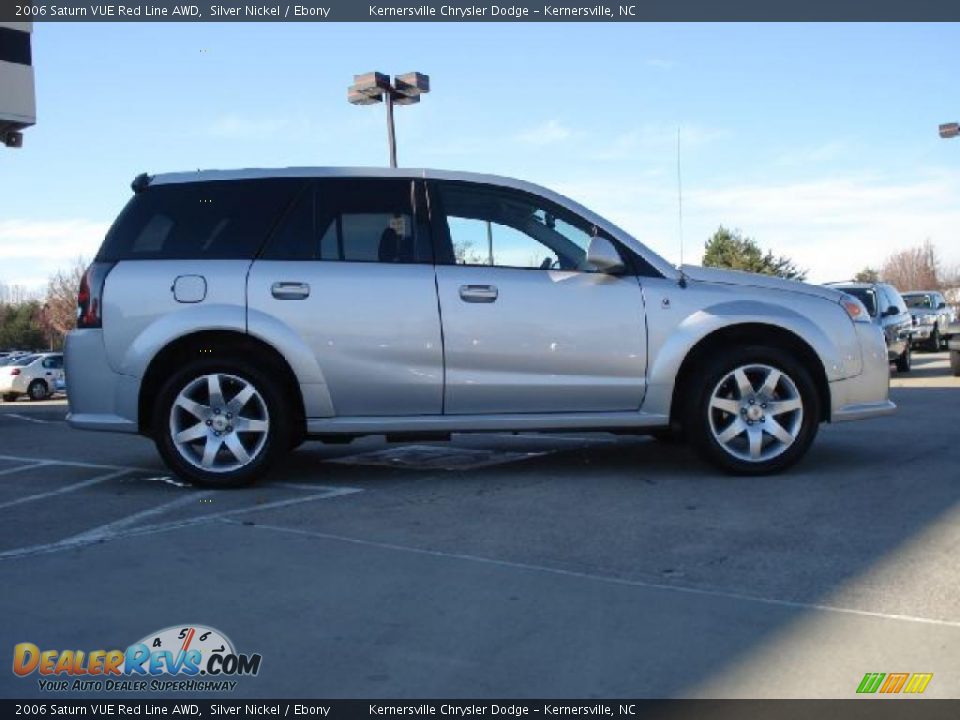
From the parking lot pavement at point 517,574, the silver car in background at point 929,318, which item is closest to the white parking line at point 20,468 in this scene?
the parking lot pavement at point 517,574

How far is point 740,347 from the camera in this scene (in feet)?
20.5

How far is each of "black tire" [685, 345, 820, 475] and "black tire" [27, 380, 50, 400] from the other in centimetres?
3236

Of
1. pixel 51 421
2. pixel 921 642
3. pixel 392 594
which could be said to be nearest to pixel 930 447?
pixel 921 642

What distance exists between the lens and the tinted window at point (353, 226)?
6.23 metres

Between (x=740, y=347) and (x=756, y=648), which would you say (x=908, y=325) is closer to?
(x=740, y=347)

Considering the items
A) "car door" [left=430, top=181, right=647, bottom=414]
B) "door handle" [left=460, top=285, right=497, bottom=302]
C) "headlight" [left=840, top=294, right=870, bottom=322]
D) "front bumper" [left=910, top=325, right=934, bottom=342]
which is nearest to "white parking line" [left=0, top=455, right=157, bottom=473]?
"car door" [left=430, top=181, right=647, bottom=414]

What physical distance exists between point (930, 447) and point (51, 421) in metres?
10.8

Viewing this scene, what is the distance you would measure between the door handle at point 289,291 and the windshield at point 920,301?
2608 cm

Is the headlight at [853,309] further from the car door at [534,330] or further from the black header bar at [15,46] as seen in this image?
the black header bar at [15,46]

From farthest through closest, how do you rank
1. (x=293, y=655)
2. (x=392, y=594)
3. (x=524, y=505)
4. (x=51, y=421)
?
(x=51, y=421), (x=524, y=505), (x=392, y=594), (x=293, y=655)

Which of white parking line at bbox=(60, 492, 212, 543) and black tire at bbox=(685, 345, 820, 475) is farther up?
black tire at bbox=(685, 345, 820, 475)

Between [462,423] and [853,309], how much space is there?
8.48ft

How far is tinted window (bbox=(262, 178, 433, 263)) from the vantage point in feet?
20.4

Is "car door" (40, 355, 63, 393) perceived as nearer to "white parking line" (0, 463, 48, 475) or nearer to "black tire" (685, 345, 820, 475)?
"white parking line" (0, 463, 48, 475)
